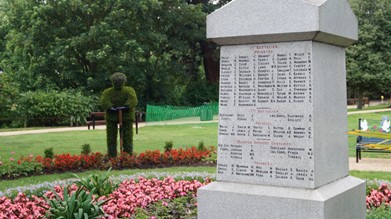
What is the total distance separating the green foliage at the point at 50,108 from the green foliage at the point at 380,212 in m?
23.3

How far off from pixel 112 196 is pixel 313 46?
151 inches

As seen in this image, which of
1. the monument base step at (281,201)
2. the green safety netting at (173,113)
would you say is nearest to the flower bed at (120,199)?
the monument base step at (281,201)

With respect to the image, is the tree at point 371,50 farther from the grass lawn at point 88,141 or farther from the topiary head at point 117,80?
the topiary head at point 117,80

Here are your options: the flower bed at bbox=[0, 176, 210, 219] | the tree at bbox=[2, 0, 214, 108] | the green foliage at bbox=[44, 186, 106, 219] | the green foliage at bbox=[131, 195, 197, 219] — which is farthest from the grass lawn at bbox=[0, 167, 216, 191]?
the tree at bbox=[2, 0, 214, 108]

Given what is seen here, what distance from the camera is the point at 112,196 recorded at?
7422 millimetres

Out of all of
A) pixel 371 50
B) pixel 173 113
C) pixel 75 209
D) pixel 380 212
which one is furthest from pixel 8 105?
pixel 371 50

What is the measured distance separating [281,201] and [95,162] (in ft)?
27.2

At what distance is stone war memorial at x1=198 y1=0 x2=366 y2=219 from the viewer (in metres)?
4.84

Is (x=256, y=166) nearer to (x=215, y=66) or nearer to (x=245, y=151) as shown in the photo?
(x=245, y=151)

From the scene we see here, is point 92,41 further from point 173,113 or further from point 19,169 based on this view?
point 19,169

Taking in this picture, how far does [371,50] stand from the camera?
41.1 metres

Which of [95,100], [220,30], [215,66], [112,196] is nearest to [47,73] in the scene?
[95,100]

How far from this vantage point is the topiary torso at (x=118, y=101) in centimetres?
1354

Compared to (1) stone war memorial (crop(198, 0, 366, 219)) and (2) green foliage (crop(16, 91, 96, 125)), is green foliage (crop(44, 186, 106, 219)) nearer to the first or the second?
(1) stone war memorial (crop(198, 0, 366, 219))
